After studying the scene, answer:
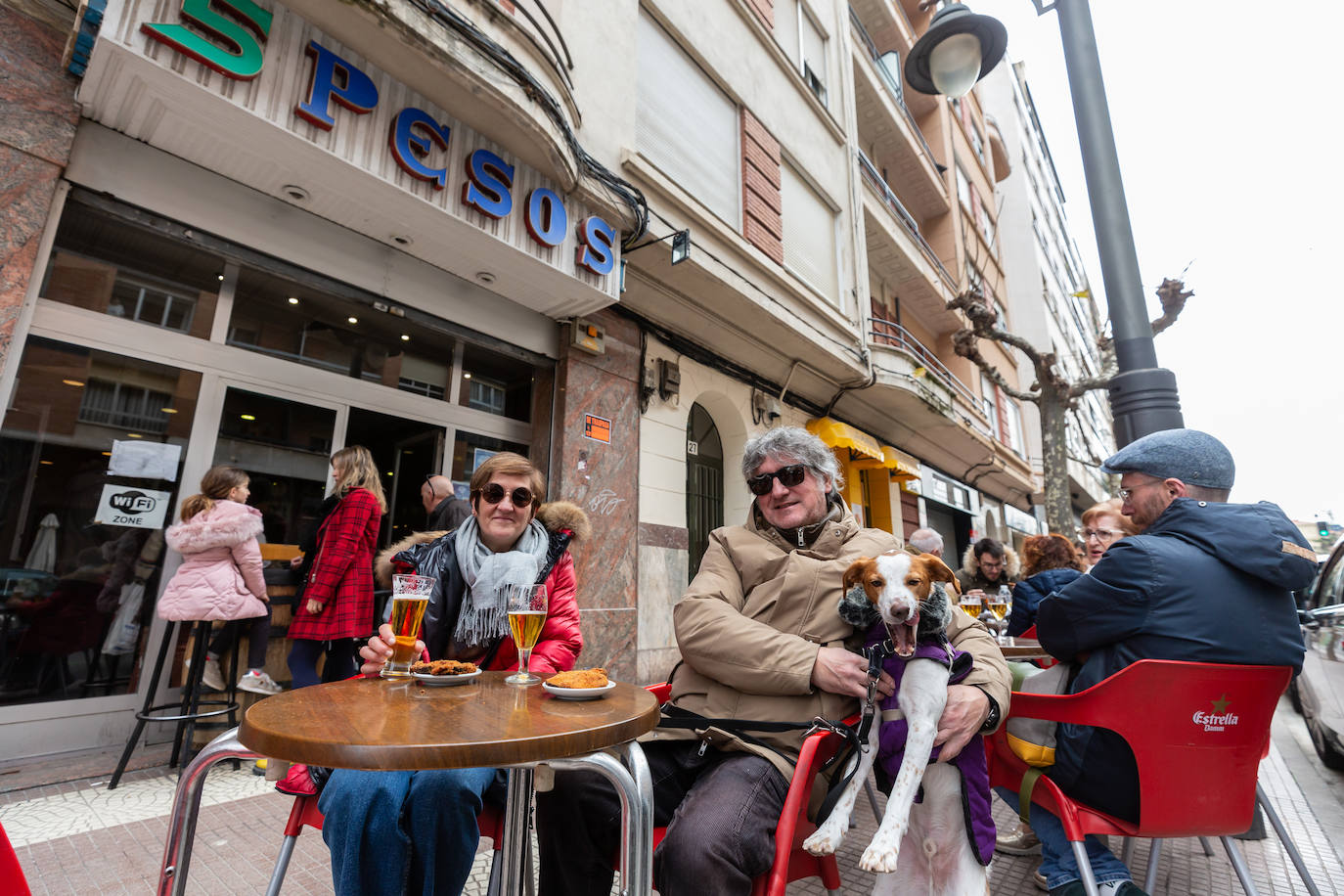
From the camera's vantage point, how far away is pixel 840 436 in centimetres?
945

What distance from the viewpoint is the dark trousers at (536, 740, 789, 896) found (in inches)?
59.1

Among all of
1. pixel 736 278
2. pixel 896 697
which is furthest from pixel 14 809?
pixel 736 278

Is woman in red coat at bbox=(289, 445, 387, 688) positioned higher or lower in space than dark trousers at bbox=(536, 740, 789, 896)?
higher

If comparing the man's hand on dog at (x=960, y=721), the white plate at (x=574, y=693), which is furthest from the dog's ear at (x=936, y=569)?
the white plate at (x=574, y=693)

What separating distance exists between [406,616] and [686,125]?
731 centimetres

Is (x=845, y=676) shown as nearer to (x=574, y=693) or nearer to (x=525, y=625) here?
(x=574, y=693)

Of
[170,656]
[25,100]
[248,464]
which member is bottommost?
[170,656]

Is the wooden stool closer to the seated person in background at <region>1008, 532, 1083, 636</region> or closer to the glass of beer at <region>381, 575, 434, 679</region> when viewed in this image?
the glass of beer at <region>381, 575, 434, 679</region>

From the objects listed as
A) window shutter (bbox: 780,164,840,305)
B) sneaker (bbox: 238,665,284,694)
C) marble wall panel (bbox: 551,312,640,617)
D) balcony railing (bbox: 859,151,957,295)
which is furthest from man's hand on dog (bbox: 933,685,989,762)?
balcony railing (bbox: 859,151,957,295)

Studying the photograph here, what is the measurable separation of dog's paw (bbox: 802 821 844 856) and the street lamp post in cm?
292

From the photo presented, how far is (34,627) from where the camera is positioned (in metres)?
3.73

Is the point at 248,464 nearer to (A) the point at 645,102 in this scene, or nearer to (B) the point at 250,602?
(B) the point at 250,602

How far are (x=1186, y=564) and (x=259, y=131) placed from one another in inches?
195

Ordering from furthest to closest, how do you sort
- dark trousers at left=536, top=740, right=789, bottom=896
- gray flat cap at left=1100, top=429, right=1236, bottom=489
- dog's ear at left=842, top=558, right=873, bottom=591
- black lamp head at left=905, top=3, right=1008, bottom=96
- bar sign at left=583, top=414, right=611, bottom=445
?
bar sign at left=583, top=414, right=611, bottom=445, black lamp head at left=905, top=3, right=1008, bottom=96, gray flat cap at left=1100, top=429, right=1236, bottom=489, dog's ear at left=842, top=558, right=873, bottom=591, dark trousers at left=536, top=740, right=789, bottom=896
